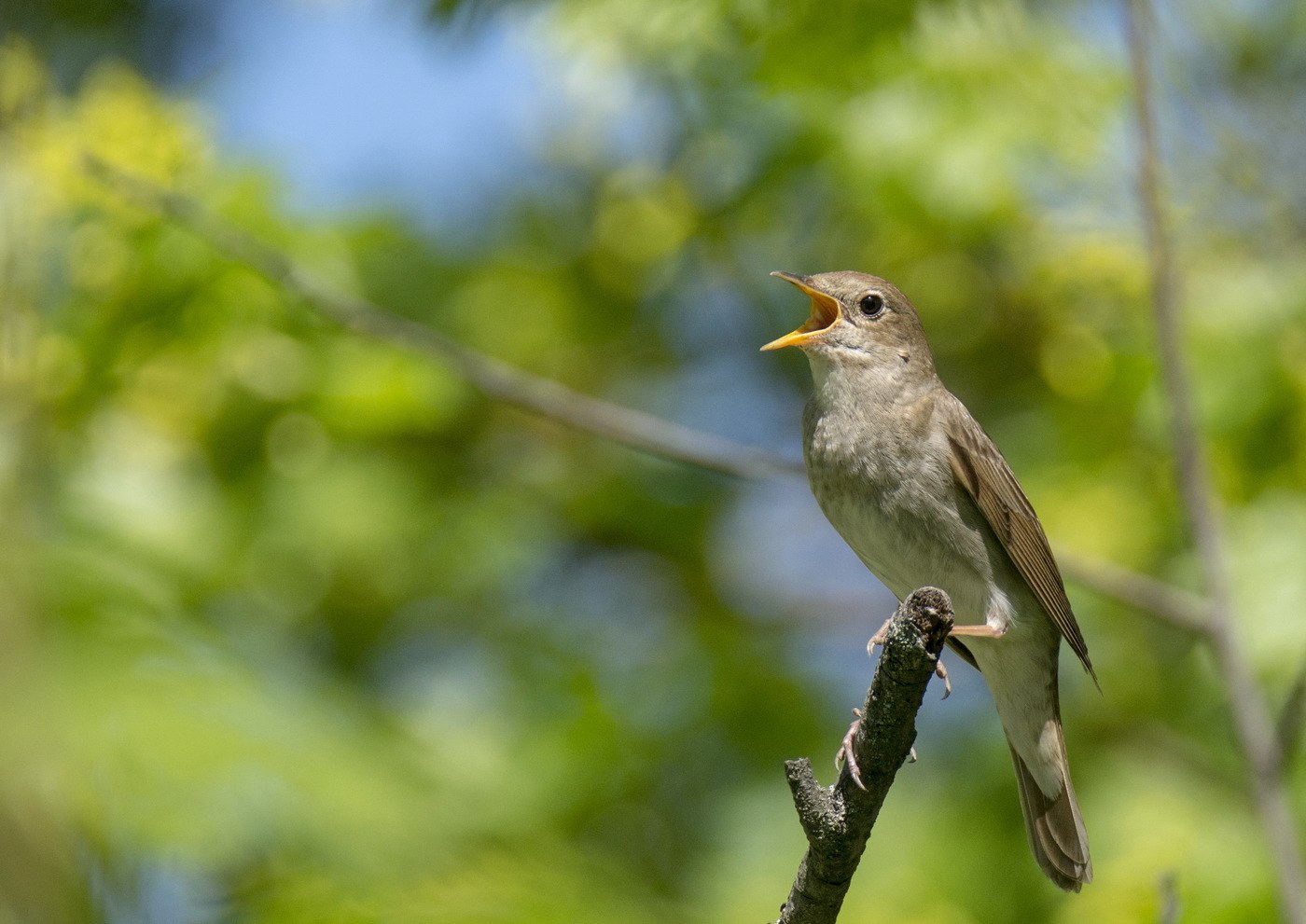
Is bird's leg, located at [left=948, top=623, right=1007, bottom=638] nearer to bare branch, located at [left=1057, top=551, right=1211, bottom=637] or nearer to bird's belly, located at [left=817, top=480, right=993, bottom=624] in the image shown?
bird's belly, located at [left=817, top=480, right=993, bottom=624]

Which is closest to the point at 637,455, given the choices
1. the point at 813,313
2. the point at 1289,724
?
the point at 813,313

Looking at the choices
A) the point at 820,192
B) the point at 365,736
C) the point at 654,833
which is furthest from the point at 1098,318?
the point at 365,736

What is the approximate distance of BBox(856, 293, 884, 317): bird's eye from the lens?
175 inches

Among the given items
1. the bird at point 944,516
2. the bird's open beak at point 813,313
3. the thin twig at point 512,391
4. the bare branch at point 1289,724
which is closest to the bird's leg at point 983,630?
the bird at point 944,516

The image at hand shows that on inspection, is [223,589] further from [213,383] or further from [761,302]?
[761,302]

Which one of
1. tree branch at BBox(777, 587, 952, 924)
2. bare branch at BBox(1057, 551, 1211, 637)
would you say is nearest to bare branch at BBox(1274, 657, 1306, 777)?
bare branch at BBox(1057, 551, 1211, 637)

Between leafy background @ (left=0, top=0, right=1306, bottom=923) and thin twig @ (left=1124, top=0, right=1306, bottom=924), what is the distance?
0.54 meters

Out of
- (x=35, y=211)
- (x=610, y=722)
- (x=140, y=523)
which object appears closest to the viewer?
(x=35, y=211)

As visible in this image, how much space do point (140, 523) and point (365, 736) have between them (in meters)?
1.14

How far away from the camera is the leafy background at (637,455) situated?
378cm

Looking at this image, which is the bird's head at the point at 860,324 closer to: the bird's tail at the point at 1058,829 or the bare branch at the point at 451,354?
the bare branch at the point at 451,354

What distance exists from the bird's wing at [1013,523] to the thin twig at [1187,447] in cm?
38

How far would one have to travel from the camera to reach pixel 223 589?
4.92 metres

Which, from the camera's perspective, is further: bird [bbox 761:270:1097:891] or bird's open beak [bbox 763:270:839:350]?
bird's open beak [bbox 763:270:839:350]
